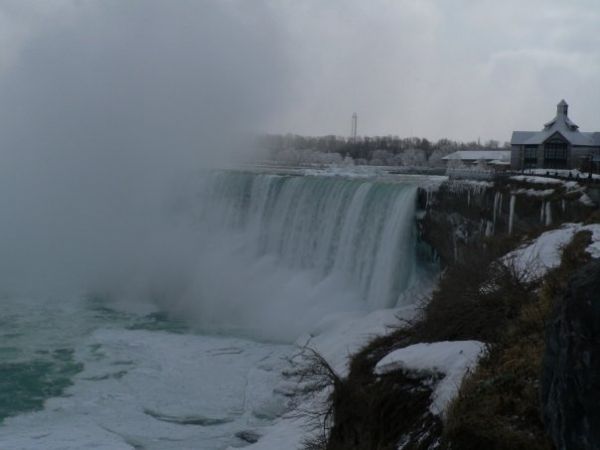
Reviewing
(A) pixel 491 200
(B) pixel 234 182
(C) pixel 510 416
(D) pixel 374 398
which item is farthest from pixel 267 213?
(C) pixel 510 416

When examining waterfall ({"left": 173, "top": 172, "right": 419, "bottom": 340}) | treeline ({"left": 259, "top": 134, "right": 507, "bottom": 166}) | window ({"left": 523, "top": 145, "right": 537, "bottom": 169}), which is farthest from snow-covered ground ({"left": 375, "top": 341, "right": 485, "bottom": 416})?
treeline ({"left": 259, "top": 134, "right": 507, "bottom": 166})

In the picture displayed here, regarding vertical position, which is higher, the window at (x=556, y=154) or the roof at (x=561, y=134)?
the roof at (x=561, y=134)

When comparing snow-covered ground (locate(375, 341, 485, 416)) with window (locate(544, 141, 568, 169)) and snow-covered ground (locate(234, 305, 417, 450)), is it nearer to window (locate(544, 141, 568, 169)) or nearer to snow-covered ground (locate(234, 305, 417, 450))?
snow-covered ground (locate(234, 305, 417, 450))

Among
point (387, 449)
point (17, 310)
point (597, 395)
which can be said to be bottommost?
point (17, 310)

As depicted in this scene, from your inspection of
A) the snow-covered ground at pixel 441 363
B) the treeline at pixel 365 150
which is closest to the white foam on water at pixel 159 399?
the snow-covered ground at pixel 441 363

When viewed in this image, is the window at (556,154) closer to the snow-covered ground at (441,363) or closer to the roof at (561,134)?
the roof at (561,134)

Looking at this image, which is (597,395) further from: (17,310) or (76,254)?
(76,254)
